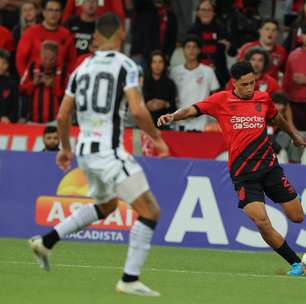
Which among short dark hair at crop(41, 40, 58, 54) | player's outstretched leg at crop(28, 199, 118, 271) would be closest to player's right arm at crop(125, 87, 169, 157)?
player's outstretched leg at crop(28, 199, 118, 271)

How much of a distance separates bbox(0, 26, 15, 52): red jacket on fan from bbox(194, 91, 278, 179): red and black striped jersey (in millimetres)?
7253

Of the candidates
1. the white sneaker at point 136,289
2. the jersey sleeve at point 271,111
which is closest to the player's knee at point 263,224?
the jersey sleeve at point 271,111

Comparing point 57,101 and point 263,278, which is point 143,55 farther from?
point 263,278

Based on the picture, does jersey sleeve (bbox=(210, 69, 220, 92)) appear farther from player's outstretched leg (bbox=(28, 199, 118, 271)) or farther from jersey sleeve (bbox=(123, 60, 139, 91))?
jersey sleeve (bbox=(123, 60, 139, 91))

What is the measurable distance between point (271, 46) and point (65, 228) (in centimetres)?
896

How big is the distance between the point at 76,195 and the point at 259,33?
517 cm

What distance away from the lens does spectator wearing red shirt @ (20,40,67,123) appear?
1728cm

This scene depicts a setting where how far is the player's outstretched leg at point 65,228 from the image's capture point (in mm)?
9375

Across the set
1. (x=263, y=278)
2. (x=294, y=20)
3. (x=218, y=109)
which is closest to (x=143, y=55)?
(x=294, y=20)

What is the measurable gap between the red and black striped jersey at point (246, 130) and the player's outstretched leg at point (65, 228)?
7.91 ft

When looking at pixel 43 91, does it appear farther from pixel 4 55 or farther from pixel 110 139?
pixel 110 139

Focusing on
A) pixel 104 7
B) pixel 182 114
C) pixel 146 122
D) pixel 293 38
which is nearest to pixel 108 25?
pixel 146 122

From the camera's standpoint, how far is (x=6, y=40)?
18359mm

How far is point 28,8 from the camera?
60.3ft
